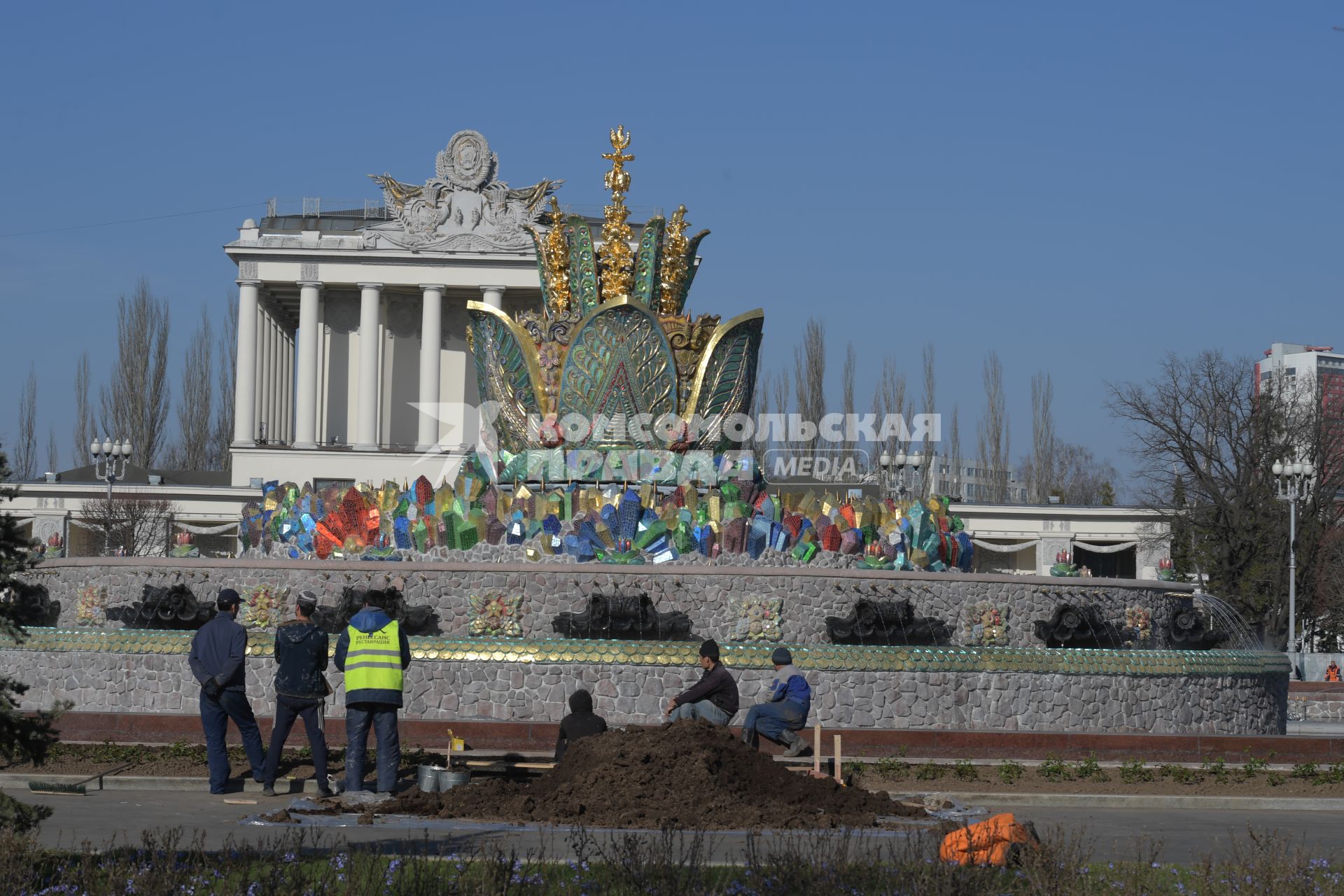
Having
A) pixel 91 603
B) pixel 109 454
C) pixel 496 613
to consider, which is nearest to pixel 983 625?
pixel 496 613

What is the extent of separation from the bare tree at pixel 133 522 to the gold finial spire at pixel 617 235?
87.4ft

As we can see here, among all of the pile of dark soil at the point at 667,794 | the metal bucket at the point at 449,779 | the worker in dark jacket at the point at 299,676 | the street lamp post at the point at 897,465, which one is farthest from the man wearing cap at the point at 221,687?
the street lamp post at the point at 897,465

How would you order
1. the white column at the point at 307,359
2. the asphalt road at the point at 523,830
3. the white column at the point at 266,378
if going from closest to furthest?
the asphalt road at the point at 523,830 → the white column at the point at 307,359 → the white column at the point at 266,378

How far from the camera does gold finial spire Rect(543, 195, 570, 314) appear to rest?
2478cm

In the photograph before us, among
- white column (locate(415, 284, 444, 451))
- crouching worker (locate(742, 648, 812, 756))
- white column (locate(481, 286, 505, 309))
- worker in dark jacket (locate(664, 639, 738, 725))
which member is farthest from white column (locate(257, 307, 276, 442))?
worker in dark jacket (locate(664, 639, 738, 725))

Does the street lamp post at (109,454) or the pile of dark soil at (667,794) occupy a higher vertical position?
the street lamp post at (109,454)

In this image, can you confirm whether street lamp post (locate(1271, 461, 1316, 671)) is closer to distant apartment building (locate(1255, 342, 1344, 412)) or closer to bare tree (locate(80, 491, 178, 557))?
distant apartment building (locate(1255, 342, 1344, 412))

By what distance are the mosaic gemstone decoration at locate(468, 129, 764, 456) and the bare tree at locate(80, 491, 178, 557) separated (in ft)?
85.8

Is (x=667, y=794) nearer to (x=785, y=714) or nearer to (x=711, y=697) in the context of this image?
(x=711, y=697)

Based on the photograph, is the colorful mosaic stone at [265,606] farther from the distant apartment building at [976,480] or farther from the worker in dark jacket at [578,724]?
the distant apartment building at [976,480]

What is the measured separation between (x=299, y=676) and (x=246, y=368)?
52297mm

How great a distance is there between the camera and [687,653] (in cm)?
1820

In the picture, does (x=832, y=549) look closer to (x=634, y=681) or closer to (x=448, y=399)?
(x=634, y=681)

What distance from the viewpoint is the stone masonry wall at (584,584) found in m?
19.6
